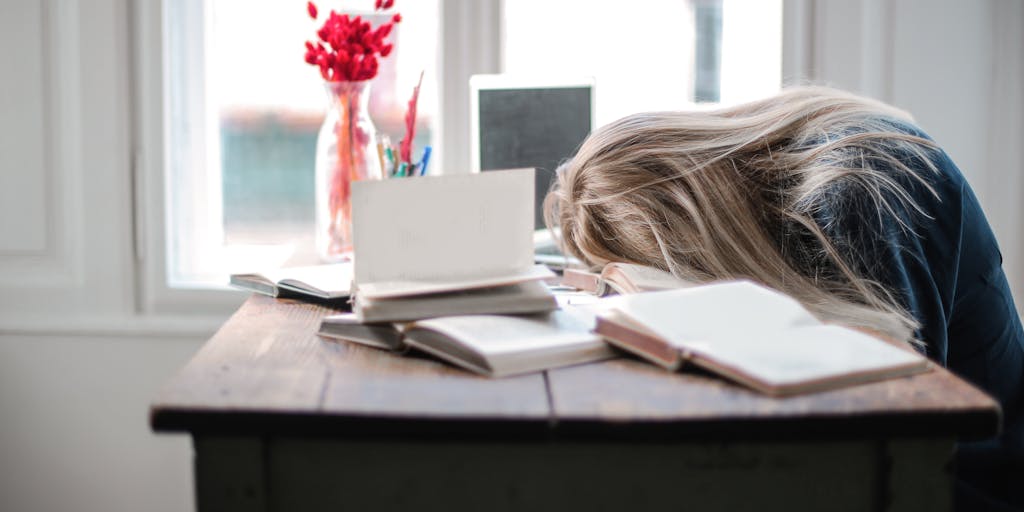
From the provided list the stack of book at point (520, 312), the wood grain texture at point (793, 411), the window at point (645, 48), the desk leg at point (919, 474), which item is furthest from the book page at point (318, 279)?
the window at point (645, 48)

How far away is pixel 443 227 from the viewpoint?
992mm

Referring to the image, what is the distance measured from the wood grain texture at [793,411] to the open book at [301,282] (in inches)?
18.6

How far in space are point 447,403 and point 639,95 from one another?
1.36m

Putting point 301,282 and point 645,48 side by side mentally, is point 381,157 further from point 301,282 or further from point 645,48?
point 645,48

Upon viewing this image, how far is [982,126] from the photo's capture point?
188 cm

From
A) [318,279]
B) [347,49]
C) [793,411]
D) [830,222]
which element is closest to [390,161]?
[347,49]

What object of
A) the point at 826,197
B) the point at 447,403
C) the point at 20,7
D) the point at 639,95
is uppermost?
the point at 20,7

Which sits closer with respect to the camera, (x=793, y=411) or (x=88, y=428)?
(x=793, y=411)

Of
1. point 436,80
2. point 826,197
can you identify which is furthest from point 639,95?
point 826,197

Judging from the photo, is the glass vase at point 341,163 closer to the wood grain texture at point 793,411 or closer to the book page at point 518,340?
the book page at point 518,340

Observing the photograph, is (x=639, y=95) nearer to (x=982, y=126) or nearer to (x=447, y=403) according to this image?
Answer: (x=982, y=126)

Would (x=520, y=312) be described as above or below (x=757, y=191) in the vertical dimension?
below

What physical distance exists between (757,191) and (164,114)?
1.21 metres

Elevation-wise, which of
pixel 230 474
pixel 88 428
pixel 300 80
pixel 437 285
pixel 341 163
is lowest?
pixel 88 428
